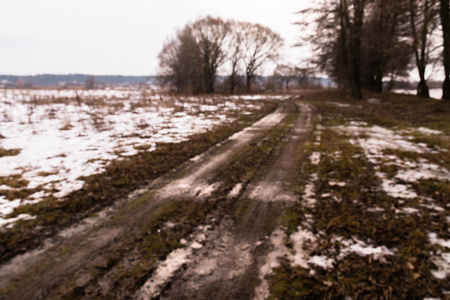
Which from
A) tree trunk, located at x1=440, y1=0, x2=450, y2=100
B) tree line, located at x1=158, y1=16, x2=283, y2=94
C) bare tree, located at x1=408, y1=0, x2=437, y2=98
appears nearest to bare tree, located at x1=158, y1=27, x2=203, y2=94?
tree line, located at x1=158, y1=16, x2=283, y2=94

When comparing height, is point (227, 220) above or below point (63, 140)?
below

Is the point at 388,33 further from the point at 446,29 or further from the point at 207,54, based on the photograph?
the point at 207,54

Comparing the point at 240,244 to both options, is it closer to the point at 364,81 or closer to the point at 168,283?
the point at 168,283

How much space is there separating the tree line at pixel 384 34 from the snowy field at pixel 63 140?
513 inches

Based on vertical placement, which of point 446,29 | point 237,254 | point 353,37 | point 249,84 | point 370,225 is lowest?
point 237,254

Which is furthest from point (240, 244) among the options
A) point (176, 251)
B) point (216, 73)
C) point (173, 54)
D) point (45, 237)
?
point (216, 73)

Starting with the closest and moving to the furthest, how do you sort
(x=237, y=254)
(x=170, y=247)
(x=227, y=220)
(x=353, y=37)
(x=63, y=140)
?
1. (x=237, y=254)
2. (x=170, y=247)
3. (x=227, y=220)
4. (x=63, y=140)
5. (x=353, y=37)

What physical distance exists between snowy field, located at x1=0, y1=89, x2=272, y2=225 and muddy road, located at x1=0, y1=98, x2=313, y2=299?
1.38 metres

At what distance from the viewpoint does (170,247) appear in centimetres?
288

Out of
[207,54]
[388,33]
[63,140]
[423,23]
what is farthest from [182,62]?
[63,140]

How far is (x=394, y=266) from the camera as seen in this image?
99.5 inches

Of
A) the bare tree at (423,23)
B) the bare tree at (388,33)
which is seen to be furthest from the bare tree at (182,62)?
the bare tree at (423,23)

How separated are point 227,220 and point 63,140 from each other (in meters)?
7.40

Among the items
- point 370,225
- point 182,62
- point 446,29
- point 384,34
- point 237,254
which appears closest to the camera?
point 237,254
